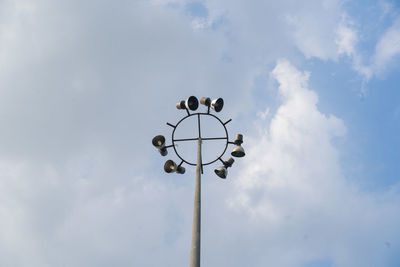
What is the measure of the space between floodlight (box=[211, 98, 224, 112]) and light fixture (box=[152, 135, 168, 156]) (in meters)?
2.11

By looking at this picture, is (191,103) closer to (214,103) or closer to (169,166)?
(214,103)

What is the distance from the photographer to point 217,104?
39.1 ft

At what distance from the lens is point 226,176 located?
1111 centimetres

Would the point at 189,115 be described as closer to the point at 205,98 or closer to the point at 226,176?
the point at 205,98

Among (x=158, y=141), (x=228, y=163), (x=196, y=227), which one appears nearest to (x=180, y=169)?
(x=158, y=141)

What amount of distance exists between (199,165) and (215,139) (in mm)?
2341

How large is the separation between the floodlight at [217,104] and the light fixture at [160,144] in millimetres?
2113

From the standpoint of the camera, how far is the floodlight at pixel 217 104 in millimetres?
11867

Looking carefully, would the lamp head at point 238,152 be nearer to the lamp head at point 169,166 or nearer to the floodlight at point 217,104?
the floodlight at point 217,104

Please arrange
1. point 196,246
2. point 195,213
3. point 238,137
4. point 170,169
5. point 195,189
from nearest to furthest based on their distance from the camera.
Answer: point 196,246, point 195,213, point 195,189, point 170,169, point 238,137

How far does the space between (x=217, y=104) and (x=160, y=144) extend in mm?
2439

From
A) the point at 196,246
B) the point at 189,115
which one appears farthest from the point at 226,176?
the point at 196,246

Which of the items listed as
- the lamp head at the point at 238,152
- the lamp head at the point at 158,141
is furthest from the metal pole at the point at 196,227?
the lamp head at the point at 158,141

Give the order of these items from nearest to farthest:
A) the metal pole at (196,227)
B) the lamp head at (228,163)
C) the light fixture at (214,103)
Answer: the metal pole at (196,227) < the lamp head at (228,163) < the light fixture at (214,103)
